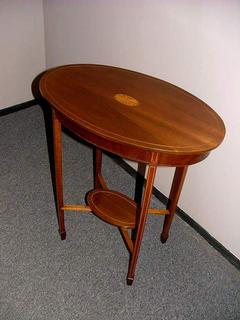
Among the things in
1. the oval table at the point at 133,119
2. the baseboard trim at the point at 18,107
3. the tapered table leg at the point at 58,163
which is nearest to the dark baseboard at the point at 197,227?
the oval table at the point at 133,119

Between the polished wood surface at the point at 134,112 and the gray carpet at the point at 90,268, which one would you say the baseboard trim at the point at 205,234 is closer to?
the gray carpet at the point at 90,268

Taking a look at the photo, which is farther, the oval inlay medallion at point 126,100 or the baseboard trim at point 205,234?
the baseboard trim at point 205,234

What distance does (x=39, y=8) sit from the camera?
2.80 meters

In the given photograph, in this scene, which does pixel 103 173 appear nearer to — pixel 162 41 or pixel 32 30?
pixel 162 41

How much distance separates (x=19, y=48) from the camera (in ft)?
9.30

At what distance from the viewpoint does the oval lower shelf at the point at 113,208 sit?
72.1 inches

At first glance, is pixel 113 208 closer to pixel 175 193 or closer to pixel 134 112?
pixel 175 193

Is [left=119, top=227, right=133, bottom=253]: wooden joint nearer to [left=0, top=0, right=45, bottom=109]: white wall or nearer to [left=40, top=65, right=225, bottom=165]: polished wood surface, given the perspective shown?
[left=40, top=65, right=225, bottom=165]: polished wood surface

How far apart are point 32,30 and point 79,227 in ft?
5.89

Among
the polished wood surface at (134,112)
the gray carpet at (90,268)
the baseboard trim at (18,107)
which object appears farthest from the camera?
the baseboard trim at (18,107)

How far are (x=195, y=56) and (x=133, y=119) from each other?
1.96 feet

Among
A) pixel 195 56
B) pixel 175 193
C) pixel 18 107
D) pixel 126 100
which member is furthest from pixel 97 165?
pixel 18 107

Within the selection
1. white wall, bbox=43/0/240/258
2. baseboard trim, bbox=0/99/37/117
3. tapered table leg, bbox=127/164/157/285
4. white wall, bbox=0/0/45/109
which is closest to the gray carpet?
tapered table leg, bbox=127/164/157/285

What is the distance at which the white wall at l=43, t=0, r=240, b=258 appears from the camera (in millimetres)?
1572
